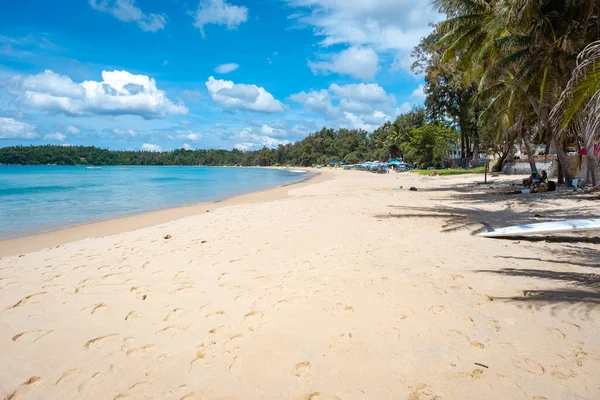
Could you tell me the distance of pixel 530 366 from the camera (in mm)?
2451

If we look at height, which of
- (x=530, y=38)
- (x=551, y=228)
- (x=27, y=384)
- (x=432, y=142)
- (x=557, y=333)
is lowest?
(x=27, y=384)

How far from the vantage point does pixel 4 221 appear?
12.4m

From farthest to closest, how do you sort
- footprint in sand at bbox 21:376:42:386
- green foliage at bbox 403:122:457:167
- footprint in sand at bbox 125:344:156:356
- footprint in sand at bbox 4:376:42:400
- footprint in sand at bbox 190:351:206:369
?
1. green foliage at bbox 403:122:457:167
2. footprint in sand at bbox 125:344:156:356
3. footprint in sand at bbox 190:351:206:369
4. footprint in sand at bbox 21:376:42:386
5. footprint in sand at bbox 4:376:42:400

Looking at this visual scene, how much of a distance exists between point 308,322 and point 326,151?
107670mm

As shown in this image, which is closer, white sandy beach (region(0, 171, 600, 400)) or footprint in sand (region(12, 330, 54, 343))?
white sandy beach (region(0, 171, 600, 400))

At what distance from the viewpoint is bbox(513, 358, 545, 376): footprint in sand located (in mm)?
2388

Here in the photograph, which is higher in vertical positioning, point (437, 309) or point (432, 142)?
point (432, 142)

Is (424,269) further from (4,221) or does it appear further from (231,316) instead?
(4,221)

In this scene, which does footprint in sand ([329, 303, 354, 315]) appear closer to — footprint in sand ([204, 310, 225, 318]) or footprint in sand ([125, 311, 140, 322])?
footprint in sand ([204, 310, 225, 318])

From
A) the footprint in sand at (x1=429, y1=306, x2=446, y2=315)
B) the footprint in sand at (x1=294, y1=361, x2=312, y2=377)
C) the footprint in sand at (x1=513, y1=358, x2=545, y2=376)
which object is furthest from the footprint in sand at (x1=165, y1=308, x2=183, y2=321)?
the footprint in sand at (x1=513, y1=358, x2=545, y2=376)

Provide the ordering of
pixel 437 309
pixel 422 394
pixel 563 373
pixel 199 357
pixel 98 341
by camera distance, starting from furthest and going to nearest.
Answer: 1. pixel 437 309
2. pixel 98 341
3. pixel 199 357
4. pixel 563 373
5. pixel 422 394

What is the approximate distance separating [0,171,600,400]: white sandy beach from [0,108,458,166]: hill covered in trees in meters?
43.8

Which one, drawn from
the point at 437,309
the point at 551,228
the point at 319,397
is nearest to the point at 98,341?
the point at 319,397

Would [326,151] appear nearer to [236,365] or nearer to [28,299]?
[28,299]
